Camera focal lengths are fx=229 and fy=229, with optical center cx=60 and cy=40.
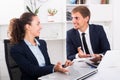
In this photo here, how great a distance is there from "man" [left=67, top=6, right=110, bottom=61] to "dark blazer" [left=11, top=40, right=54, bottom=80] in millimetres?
708

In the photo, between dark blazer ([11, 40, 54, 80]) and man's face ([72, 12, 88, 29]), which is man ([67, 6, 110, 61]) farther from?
dark blazer ([11, 40, 54, 80])

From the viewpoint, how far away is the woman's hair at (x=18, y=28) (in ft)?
6.63

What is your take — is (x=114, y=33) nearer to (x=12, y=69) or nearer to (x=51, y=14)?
(x=51, y=14)

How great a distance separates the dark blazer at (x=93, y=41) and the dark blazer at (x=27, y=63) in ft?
2.32

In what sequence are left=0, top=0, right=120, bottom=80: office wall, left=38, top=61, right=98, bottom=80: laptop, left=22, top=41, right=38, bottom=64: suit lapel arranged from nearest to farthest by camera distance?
1. left=38, top=61, right=98, bottom=80: laptop
2. left=22, top=41, right=38, bottom=64: suit lapel
3. left=0, top=0, right=120, bottom=80: office wall

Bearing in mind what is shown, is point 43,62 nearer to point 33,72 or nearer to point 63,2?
point 33,72

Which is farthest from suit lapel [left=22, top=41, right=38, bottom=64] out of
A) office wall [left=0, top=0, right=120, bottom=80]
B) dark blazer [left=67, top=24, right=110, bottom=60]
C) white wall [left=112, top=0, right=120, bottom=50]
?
white wall [left=112, top=0, right=120, bottom=50]

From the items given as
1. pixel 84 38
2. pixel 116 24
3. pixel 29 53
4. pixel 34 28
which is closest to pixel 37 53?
pixel 29 53

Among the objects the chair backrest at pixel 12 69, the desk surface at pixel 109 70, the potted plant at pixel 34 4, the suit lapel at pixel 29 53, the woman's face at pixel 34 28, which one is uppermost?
the potted plant at pixel 34 4

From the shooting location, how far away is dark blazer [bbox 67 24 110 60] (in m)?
2.61

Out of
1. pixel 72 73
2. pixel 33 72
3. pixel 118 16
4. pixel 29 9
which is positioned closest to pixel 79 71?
pixel 72 73

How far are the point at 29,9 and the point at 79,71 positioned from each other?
2273mm

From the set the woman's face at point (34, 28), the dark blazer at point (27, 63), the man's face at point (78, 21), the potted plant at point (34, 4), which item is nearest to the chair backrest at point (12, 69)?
the dark blazer at point (27, 63)

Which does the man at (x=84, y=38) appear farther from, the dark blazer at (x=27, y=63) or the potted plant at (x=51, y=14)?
the potted plant at (x=51, y=14)
